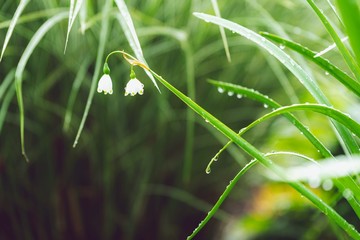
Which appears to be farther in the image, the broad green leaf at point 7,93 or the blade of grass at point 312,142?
the broad green leaf at point 7,93

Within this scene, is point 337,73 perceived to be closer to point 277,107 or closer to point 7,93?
point 277,107

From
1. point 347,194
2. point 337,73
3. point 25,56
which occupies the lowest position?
point 347,194

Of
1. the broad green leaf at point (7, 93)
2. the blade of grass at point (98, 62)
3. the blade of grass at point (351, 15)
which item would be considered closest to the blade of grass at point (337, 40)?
the blade of grass at point (351, 15)

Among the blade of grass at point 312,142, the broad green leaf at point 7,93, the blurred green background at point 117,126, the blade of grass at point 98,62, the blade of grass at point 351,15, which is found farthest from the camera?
the blurred green background at point 117,126

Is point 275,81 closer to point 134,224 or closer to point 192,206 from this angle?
point 192,206

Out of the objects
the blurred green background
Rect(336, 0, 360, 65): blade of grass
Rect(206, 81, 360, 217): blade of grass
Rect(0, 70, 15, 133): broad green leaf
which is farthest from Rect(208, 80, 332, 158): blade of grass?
Rect(0, 70, 15, 133): broad green leaf

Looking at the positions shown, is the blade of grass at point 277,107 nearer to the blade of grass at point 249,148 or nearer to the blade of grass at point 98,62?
the blade of grass at point 249,148

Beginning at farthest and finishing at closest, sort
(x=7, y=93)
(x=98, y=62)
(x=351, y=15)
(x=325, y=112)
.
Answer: (x=7, y=93) < (x=98, y=62) < (x=325, y=112) < (x=351, y=15)

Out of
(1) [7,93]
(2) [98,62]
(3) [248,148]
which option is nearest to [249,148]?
(3) [248,148]
